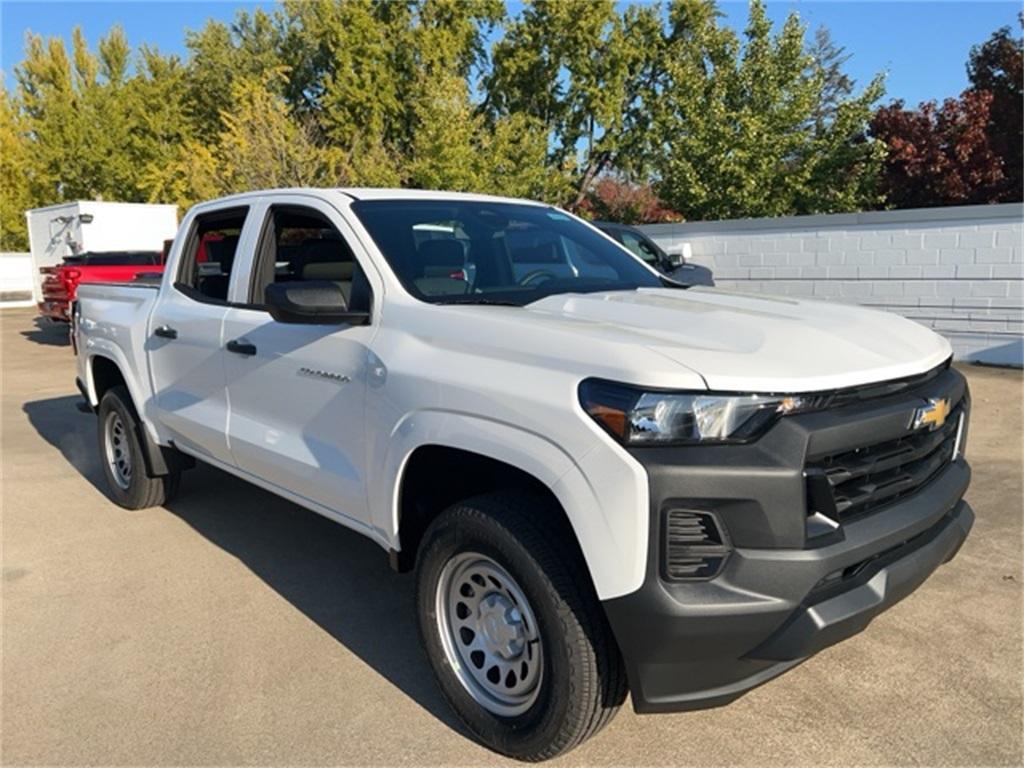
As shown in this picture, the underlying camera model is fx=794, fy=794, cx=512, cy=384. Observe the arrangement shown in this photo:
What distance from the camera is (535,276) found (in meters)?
3.45

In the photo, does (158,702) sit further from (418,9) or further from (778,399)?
(418,9)

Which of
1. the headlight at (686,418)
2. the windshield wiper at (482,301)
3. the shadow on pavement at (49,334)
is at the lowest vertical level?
the shadow on pavement at (49,334)

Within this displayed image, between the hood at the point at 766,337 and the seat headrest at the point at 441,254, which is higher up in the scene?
the seat headrest at the point at 441,254

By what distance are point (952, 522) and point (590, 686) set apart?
4.49ft

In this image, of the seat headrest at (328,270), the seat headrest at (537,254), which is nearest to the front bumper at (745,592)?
the seat headrest at (537,254)

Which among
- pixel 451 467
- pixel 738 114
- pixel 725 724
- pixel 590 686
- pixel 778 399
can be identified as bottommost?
pixel 725 724

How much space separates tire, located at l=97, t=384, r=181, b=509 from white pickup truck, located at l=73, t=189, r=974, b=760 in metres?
1.48

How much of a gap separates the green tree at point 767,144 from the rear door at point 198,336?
13040 millimetres

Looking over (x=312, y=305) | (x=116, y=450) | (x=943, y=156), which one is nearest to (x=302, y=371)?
(x=312, y=305)

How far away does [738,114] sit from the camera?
1549 centimetres

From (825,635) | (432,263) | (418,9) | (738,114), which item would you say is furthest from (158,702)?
(418,9)

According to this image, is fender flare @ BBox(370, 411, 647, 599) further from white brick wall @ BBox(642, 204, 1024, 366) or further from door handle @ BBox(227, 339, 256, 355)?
white brick wall @ BBox(642, 204, 1024, 366)

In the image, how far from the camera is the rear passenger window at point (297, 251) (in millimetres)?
3533

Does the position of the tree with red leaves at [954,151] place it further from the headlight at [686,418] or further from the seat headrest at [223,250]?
the headlight at [686,418]
